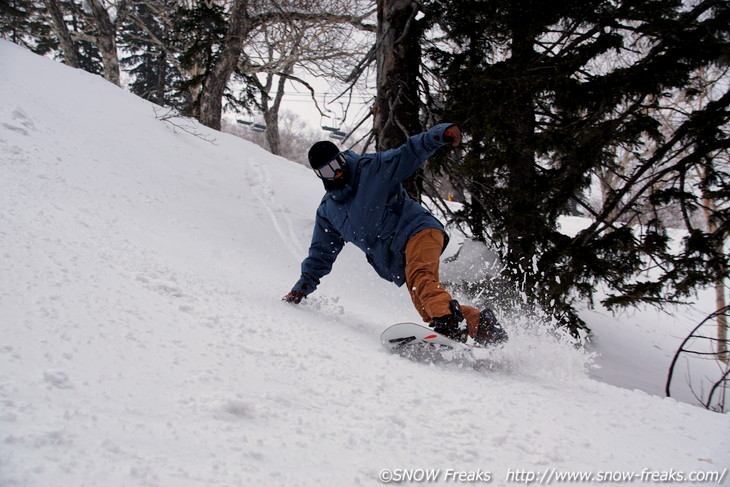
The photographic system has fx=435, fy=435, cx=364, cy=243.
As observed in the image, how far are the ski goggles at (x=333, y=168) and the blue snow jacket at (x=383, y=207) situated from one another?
0.33 feet

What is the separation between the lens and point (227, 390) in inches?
59.7

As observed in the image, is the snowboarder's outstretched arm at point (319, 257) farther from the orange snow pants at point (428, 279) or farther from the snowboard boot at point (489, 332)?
the snowboard boot at point (489, 332)

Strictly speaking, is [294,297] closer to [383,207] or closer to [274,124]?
[383,207]

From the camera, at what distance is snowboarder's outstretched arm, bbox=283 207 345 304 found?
3.52 meters

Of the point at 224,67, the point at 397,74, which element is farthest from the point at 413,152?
the point at 224,67

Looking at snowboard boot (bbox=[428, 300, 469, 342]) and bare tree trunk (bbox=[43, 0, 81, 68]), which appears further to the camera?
bare tree trunk (bbox=[43, 0, 81, 68])

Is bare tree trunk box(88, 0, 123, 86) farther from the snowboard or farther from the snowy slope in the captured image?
the snowboard

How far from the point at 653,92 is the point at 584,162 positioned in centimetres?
77

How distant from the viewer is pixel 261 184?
7172 mm

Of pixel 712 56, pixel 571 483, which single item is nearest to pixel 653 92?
pixel 712 56

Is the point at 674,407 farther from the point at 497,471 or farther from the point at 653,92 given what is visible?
the point at 653,92

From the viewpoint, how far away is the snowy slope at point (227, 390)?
1.08 m

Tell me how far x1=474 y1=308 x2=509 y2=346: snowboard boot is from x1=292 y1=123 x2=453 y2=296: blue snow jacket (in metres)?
0.73

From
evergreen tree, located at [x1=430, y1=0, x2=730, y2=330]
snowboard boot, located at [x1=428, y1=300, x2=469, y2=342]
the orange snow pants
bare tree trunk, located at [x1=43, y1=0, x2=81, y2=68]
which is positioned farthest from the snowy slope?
bare tree trunk, located at [x1=43, y1=0, x2=81, y2=68]
